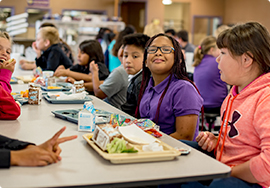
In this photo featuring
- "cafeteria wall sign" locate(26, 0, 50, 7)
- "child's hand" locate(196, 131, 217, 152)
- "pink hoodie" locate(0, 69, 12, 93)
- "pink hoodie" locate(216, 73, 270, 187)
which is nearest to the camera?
"pink hoodie" locate(216, 73, 270, 187)

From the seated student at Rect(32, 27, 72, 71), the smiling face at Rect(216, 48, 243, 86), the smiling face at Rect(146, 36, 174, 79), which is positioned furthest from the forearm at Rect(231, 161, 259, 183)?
the seated student at Rect(32, 27, 72, 71)

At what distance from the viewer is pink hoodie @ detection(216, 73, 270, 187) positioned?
Answer: 1220mm

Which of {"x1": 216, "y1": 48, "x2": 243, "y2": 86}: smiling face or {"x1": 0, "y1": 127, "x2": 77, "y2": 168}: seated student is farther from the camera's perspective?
{"x1": 216, "y1": 48, "x2": 243, "y2": 86}: smiling face

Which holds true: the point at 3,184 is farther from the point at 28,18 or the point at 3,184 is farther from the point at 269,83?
the point at 28,18

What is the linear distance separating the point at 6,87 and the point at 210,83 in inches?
97.0

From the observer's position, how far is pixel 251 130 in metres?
1.33

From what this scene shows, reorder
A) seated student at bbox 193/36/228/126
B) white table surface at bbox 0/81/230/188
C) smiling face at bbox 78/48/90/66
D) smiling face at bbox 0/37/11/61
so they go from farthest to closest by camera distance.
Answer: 1. smiling face at bbox 78/48/90/66
2. seated student at bbox 193/36/228/126
3. smiling face at bbox 0/37/11/61
4. white table surface at bbox 0/81/230/188

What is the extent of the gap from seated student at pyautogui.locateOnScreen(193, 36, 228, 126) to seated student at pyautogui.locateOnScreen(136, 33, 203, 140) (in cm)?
159

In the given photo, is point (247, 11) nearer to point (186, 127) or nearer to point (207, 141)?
point (186, 127)

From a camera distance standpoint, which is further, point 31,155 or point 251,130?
point 251,130

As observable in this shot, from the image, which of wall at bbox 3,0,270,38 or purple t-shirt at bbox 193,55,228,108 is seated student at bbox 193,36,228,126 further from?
wall at bbox 3,0,270,38

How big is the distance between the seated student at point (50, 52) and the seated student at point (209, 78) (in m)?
1.76

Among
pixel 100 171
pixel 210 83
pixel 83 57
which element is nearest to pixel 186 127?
pixel 100 171

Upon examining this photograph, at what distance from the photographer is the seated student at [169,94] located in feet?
5.82
